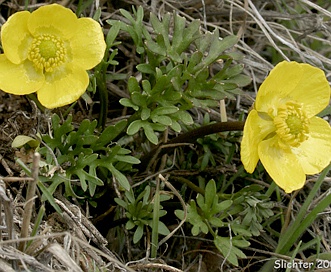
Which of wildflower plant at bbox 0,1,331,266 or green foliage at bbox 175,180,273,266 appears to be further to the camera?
green foliage at bbox 175,180,273,266

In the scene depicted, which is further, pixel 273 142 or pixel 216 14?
pixel 216 14

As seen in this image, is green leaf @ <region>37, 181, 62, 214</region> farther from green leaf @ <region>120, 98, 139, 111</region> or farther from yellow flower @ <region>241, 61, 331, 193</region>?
yellow flower @ <region>241, 61, 331, 193</region>

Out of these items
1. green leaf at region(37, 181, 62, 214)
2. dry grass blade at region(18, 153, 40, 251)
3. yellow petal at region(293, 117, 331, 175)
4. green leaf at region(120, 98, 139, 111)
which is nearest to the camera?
dry grass blade at region(18, 153, 40, 251)

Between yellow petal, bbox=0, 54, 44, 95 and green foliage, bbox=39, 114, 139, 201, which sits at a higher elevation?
yellow petal, bbox=0, 54, 44, 95

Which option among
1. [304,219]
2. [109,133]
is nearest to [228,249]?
[304,219]

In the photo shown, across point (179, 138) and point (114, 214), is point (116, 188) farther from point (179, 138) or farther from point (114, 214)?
point (179, 138)

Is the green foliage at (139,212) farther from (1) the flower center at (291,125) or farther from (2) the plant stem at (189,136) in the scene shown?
(1) the flower center at (291,125)

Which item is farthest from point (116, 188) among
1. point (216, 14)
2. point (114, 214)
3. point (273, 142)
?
point (216, 14)

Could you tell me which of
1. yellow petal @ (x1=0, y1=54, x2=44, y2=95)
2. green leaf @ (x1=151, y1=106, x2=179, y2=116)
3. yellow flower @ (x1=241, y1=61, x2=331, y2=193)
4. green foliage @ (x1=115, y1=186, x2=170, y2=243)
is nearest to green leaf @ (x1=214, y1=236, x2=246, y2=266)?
green foliage @ (x1=115, y1=186, x2=170, y2=243)

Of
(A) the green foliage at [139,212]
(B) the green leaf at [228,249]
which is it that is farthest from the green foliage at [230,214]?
(A) the green foliage at [139,212]
